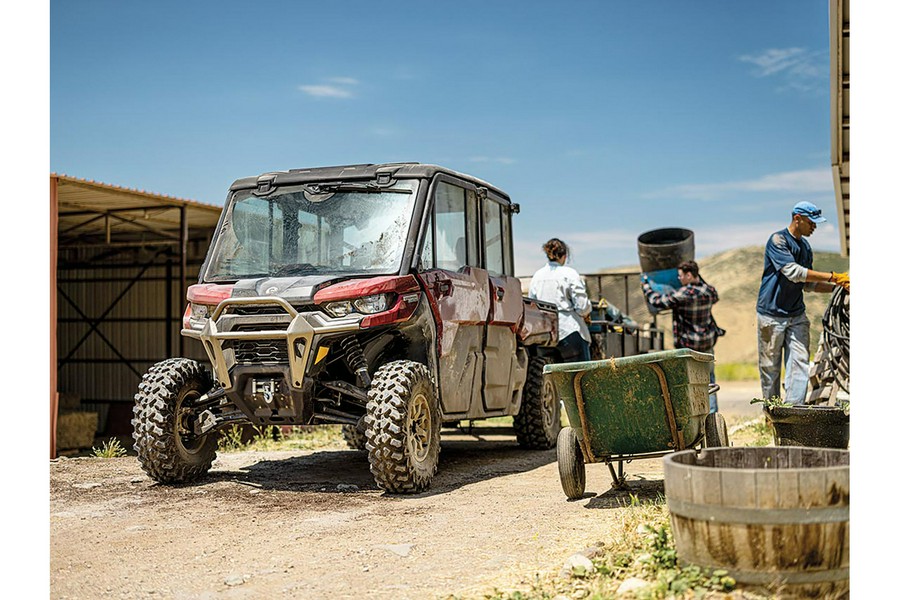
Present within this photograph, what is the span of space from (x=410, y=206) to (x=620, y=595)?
14.3ft

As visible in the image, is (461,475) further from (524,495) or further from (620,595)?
(620,595)

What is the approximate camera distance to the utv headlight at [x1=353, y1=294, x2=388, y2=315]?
23.8ft

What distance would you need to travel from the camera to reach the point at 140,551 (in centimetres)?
568

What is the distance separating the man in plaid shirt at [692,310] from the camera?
9.91 metres

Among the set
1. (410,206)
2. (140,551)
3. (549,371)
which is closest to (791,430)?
(549,371)

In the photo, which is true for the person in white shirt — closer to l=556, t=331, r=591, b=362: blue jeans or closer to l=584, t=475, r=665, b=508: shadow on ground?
l=556, t=331, r=591, b=362: blue jeans

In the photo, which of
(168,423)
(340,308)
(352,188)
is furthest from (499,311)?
(168,423)

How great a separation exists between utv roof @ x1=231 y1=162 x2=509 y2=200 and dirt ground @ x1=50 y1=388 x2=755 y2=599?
8.37ft

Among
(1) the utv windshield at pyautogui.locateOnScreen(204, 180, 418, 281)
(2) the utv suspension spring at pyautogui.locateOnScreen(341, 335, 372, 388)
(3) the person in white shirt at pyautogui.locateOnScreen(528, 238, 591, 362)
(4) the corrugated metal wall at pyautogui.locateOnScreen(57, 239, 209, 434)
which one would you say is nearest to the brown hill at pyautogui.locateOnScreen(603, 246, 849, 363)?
(4) the corrugated metal wall at pyautogui.locateOnScreen(57, 239, 209, 434)

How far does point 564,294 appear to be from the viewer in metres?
10.7

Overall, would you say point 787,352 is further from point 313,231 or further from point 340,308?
point 313,231

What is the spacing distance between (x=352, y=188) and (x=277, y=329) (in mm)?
1479

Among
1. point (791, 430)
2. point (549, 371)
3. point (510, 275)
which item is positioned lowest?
point (791, 430)

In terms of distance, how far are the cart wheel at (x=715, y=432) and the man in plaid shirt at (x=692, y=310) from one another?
3241mm
